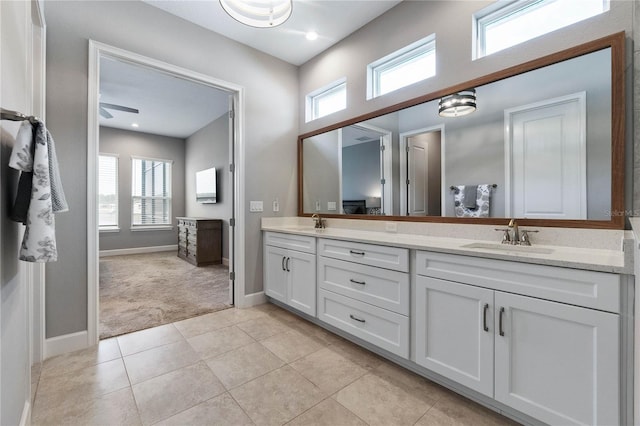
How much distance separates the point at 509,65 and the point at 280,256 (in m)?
2.52

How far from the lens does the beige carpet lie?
111 inches

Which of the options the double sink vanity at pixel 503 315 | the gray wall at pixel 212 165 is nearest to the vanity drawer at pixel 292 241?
the double sink vanity at pixel 503 315

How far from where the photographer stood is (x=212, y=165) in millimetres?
5973

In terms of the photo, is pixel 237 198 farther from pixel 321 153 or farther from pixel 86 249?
pixel 86 249

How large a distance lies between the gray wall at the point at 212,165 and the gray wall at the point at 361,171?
106 inches

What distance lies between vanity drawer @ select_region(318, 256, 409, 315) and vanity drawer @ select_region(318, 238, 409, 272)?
4 centimetres

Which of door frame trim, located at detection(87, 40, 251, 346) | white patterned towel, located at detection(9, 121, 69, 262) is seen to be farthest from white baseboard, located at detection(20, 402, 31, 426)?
door frame trim, located at detection(87, 40, 251, 346)

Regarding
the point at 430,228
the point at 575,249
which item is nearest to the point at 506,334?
the point at 575,249

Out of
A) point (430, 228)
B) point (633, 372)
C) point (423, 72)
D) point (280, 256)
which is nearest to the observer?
point (633, 372)

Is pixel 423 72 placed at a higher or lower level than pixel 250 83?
lower

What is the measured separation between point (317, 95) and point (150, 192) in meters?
5.40

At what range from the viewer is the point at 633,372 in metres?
1.13

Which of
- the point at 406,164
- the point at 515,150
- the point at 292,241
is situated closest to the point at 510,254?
the point at 515,150

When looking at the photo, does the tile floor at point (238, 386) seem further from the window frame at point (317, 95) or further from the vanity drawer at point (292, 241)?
the window frame at point (317, 95)
